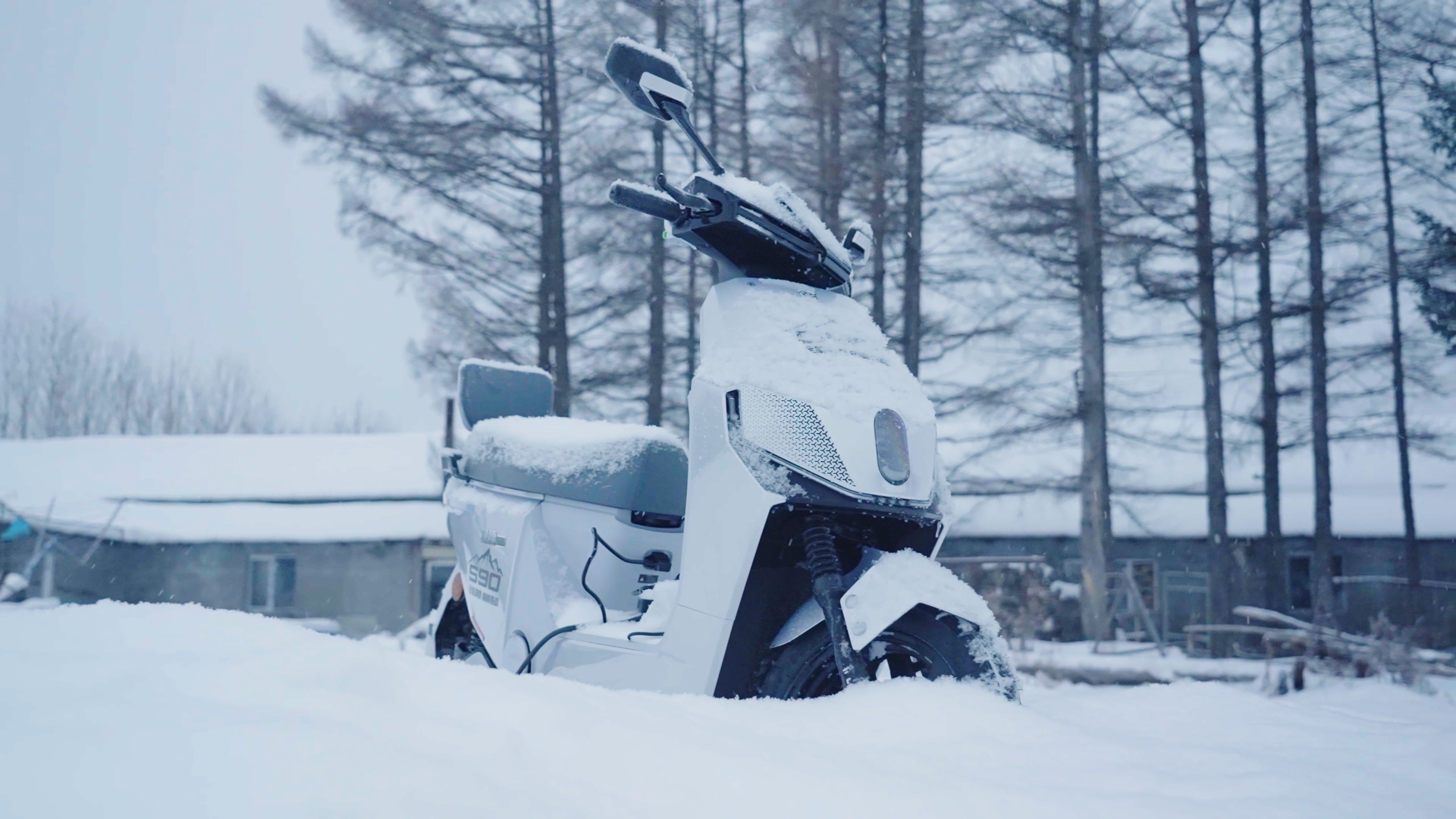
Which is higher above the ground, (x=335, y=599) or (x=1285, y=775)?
(x=1285, y=775)

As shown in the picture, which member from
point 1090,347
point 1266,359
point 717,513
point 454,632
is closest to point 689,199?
point 717,513

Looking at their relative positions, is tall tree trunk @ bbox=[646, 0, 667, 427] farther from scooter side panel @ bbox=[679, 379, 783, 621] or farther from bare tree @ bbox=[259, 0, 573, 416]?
scooter side panel @ bbox=[679, 379, 783, 621]

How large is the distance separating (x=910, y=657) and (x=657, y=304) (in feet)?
35.2

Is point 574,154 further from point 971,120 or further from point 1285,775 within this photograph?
point 1285,775

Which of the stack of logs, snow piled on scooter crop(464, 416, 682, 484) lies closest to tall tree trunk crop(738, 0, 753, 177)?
the stack of logs

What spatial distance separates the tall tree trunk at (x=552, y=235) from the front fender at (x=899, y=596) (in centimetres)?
1042

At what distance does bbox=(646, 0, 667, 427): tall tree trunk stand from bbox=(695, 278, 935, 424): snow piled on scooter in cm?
977

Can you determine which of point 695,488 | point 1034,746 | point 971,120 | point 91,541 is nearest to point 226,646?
point 695,488

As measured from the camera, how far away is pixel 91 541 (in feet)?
57.8

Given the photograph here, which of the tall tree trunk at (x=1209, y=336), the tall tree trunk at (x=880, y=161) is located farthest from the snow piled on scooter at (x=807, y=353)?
the tall tree trunk at (x=1209, y=336)

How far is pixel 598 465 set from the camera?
2.77m

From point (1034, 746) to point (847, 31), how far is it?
11.5 m

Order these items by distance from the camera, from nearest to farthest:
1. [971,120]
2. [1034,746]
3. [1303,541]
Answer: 1. [1034,746]
2. [971,120]
3. [1303,541]

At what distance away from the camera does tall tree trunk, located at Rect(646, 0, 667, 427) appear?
12188mm
